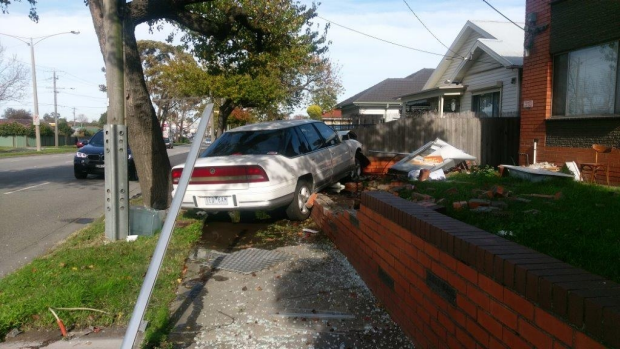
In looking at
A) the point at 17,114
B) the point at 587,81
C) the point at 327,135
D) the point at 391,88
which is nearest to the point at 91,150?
the point at 327,135

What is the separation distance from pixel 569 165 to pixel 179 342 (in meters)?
8.63

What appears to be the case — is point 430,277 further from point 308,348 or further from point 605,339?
point 605,339

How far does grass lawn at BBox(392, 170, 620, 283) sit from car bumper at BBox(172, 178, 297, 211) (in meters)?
1.82

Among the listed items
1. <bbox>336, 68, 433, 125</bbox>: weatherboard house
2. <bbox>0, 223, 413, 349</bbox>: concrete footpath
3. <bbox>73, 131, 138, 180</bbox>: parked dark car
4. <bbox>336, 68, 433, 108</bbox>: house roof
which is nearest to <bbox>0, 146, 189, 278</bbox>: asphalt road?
<bbox>73, 131, 138, 180</bbox>: parked dark car

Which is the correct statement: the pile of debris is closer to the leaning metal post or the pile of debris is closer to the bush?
the leaning metal post

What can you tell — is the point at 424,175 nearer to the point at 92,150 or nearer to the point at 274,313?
the point at 274,313

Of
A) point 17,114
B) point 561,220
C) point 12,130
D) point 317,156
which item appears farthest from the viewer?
point 17,114

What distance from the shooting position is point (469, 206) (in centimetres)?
573

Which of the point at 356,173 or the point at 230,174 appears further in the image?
the point at 356,173

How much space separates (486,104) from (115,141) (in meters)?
14.0

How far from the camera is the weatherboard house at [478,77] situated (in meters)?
15.9

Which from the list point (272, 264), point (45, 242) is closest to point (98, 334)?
point (272, 264)

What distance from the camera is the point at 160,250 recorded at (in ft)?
9.26

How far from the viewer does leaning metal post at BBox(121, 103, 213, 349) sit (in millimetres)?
2684
